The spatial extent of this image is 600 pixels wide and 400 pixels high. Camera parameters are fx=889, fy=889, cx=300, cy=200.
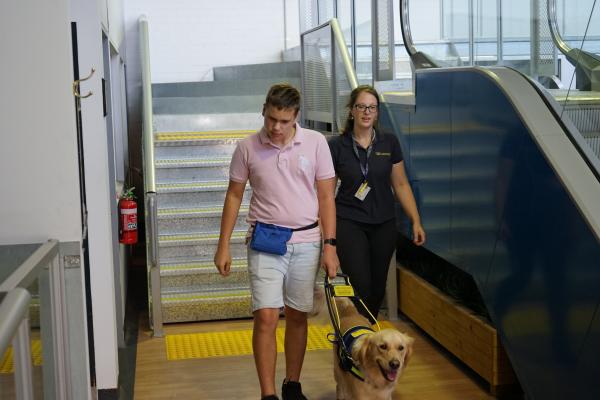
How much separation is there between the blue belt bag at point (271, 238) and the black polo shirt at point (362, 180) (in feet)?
2.19

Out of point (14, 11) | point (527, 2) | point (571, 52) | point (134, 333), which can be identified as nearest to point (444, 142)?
point (527, 2)

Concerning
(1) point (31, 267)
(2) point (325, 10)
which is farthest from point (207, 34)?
(1) point (31, 267)

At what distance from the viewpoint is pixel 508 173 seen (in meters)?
4.92

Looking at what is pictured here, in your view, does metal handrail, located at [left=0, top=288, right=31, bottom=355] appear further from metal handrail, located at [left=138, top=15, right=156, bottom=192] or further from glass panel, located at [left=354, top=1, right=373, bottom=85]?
glass panel, located at [left=354, top=1, right=373, bottom=85]

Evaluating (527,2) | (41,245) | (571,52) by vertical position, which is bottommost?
(41,245)

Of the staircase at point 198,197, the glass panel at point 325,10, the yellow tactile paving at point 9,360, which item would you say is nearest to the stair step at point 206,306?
the staircase at point 198,197

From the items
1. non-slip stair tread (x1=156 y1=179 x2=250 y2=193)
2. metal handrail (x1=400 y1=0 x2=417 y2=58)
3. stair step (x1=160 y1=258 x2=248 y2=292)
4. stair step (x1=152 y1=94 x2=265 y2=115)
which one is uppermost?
metal handrail (x1=400 y1=0 x2=417 y2=58)

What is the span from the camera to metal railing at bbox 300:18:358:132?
26.9 feet

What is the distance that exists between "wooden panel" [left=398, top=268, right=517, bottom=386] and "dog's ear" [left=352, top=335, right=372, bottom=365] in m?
1.24

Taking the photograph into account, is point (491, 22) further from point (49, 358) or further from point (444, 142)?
point (49, 358)

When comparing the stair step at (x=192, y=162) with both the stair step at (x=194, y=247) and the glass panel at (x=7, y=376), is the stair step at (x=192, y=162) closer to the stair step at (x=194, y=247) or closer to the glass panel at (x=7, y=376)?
the stair step at (x=194, y=247)

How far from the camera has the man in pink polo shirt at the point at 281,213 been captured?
456cm

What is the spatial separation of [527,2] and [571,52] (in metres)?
1.03

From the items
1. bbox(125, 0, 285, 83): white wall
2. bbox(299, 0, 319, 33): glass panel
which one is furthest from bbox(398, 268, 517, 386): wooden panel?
bbox(125, 0, 285, 83): white wall
